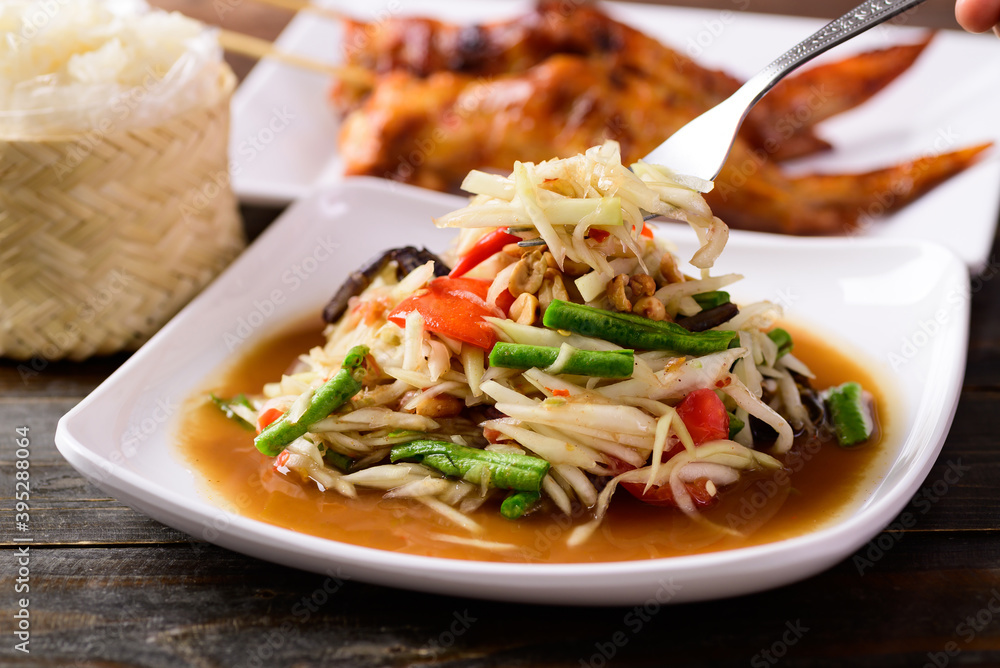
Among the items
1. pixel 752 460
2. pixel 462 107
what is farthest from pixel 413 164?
pixel 752 460

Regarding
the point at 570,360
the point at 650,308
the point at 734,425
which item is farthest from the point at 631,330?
the point at 734,425

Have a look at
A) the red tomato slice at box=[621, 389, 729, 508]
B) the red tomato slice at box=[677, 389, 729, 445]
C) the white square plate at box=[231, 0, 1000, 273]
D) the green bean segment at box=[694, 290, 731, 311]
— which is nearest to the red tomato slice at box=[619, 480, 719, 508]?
the red tomato slice at box=[621, 389, 729, 508]

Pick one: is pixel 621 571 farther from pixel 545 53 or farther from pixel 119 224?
pixel 545 53

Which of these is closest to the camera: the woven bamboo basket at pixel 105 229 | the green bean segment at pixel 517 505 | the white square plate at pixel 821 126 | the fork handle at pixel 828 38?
the green bean segment at pixel 517 505

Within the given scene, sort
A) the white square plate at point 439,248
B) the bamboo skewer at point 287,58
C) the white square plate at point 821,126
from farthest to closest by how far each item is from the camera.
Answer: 1. the bamboo skewer at point 287,58
2. the white square plate at point 821,126
3. the white square plate at point 439,248

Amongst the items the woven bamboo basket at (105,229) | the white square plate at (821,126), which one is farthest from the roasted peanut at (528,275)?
the white square plate at (821,126)

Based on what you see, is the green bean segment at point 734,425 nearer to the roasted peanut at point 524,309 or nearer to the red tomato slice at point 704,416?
the red tomato slice at point 704,416
